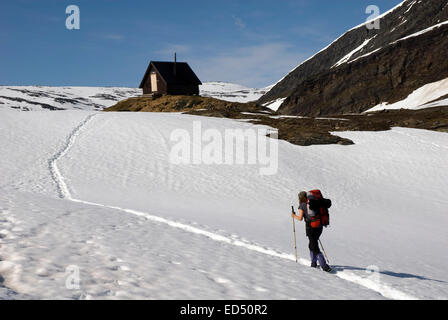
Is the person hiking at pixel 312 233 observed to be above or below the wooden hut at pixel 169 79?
below

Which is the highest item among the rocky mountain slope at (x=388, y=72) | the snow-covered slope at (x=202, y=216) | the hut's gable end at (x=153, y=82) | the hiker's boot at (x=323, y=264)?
the rocky mountain slope at (x=388, y=72)

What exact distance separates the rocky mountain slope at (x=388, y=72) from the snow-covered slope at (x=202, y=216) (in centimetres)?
3959

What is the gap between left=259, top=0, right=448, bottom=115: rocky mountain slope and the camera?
6475 centimetres

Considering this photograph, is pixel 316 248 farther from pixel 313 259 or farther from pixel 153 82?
pixel 153 82

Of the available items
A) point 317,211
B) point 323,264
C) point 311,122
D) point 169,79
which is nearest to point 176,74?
point 169,79

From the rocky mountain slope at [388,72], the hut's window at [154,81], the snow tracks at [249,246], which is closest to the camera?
the snow tracks at [249,246]

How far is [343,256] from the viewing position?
1066cm

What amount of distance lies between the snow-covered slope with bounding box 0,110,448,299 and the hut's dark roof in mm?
24460

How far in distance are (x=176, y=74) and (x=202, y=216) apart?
47.2m

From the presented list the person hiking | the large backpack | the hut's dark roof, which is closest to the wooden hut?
the hut's dark roof

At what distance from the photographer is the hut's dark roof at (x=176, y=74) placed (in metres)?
56.4

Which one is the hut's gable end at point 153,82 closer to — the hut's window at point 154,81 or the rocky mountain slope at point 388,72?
the hut's window at point 154,81

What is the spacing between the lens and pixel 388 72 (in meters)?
69.4

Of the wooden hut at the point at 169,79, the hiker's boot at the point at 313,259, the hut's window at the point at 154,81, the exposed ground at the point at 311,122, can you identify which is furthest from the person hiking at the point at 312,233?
the hut's window at the point at 154,81
